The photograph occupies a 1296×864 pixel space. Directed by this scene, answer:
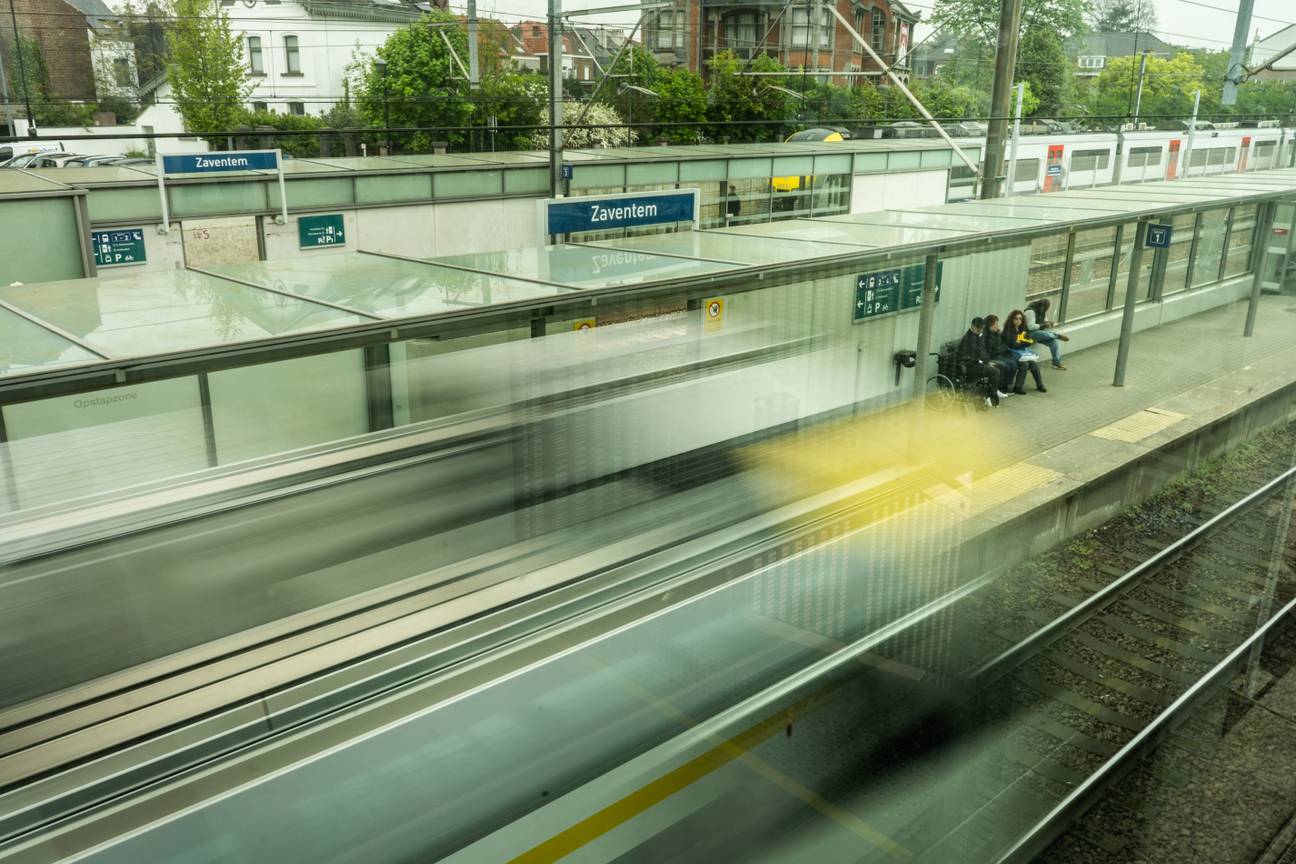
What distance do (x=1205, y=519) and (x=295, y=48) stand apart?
18.3ft

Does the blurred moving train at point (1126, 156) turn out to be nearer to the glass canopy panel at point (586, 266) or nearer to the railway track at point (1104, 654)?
the glass canopy panel at point (586, 266)

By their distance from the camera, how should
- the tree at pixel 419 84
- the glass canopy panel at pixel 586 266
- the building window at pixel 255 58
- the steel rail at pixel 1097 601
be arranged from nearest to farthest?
the glass canopy panel at pixel 586 266 → the steel rail at pixel 1097 601 → the building window at pixel 255 58 → the tree at pixel 419 84

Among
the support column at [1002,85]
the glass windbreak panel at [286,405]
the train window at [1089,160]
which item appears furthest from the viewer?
the train window at [1089,160]

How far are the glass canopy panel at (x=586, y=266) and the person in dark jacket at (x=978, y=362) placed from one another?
6.23ft

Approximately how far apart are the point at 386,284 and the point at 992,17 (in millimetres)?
4915

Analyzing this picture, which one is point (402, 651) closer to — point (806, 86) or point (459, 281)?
point (459, 281)

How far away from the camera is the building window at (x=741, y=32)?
621 centimetres

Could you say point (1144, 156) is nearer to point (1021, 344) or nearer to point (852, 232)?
point (1021, 344)

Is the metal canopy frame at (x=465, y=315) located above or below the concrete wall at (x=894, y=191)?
below

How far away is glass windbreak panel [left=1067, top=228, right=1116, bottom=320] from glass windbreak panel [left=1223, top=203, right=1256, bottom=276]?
107cm

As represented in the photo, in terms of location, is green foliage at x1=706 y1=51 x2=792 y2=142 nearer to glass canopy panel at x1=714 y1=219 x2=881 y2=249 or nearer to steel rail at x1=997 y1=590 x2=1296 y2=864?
glass canopy panel at x1=714 y1=219 x2=881 y2=249

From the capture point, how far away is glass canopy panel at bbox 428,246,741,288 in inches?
150

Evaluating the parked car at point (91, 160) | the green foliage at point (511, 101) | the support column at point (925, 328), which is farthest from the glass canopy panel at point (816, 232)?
the parked car at point (91, 160)

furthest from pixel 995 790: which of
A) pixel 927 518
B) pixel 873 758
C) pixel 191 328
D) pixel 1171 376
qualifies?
pixel 1171 376
